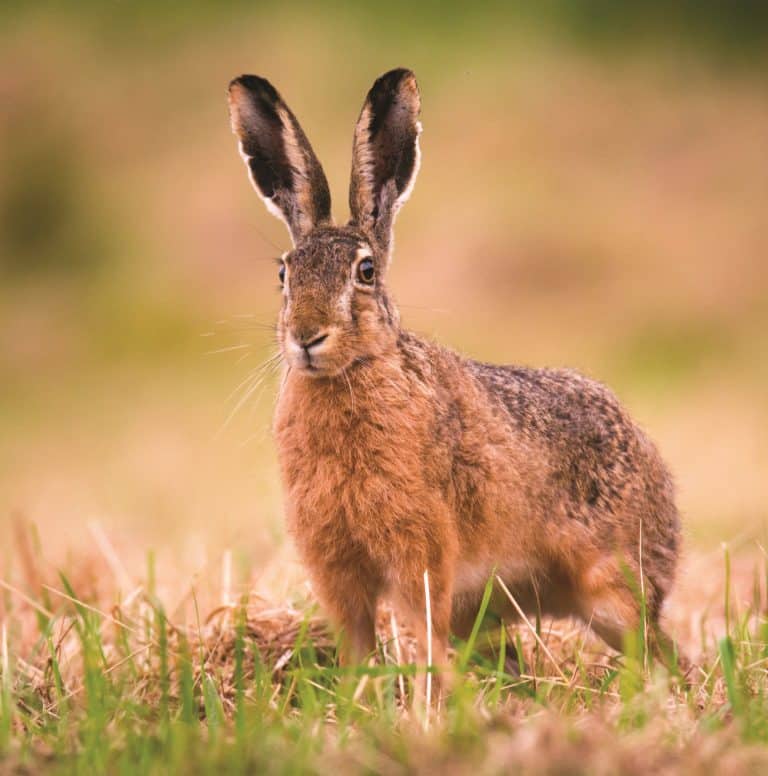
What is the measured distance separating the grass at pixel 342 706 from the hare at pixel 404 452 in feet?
0.85

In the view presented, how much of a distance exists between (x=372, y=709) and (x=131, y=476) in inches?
354

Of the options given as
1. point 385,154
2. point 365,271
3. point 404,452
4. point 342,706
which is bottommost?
point 342,706

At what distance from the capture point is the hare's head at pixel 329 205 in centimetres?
402

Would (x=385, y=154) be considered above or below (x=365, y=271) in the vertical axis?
above

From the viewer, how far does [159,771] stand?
2574 mm

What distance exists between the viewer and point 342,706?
3363 mm

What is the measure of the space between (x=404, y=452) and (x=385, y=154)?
44.1 inches

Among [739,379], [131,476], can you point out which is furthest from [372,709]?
[739,379]

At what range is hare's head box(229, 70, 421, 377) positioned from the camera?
158 inches

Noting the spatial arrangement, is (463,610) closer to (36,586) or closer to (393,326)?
(393,326)

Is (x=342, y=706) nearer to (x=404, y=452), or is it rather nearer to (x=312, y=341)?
(x=404, y=452)

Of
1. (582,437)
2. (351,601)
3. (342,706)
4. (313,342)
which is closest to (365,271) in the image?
(313,342)

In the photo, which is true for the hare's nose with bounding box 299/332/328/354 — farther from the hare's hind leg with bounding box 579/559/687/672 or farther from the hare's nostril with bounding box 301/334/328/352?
the hare's hind leg with bounding box 579/559/687/672

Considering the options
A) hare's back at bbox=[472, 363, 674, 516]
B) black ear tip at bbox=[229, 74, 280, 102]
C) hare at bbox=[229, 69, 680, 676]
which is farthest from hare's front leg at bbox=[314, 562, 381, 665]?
black ear tip at bbox=[229, 74, 280, 102]
